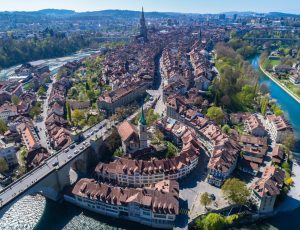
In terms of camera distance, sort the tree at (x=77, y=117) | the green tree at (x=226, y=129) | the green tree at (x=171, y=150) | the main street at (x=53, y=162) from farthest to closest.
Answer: the tree at (x=77, y=117)
the green tree at (x=226, y=129)
the green tree at (x=171, y=150)
the main street at (x=53, y=162)

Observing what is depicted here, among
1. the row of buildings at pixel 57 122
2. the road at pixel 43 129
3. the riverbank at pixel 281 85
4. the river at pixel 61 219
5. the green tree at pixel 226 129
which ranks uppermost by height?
the row of buildings at pixel 57 122

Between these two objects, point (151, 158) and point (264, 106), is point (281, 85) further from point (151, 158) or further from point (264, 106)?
point (151, 158)

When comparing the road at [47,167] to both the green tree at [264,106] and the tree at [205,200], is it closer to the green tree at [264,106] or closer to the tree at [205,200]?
the tree at [205,200]

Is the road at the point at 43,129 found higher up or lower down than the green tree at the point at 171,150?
lower down

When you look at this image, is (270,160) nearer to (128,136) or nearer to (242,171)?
(242,171)

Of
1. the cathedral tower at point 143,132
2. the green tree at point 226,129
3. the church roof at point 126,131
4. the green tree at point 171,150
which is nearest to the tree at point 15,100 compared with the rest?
the church roof at point 126,131

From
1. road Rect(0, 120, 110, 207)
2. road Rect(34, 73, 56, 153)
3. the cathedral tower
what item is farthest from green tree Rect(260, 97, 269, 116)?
road Rect(34, 73, 56, 153)

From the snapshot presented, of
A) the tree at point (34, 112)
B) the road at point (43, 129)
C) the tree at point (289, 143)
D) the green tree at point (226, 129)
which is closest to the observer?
the tree at point (289, 143)
